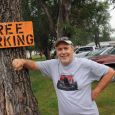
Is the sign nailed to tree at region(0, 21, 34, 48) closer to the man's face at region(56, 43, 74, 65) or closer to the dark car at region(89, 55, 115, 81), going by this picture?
the man's face at region(56, 43, 74, 65)

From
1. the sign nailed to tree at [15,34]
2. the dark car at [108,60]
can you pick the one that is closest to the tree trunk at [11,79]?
the sign nailed to tree at [15,34]

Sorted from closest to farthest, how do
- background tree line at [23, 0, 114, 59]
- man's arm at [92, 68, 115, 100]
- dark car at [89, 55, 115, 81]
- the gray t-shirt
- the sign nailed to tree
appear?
the gray t-shirt, man's arm at [92, 68, 115, 100], the sign nailed to tree, dark car at [89, 55, 115, 81], background tree line at [23, 0, 114, 59]

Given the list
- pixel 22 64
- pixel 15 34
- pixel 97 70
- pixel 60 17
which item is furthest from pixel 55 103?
pixel 60 17

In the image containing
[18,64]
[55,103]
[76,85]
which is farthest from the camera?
[55,103]

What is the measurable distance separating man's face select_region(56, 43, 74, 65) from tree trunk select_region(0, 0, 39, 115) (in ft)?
2.45

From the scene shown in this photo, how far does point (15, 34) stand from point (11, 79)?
1.93 feet

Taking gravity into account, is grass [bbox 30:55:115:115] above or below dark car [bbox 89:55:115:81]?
below

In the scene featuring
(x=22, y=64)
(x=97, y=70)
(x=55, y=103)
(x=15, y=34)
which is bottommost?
(x=55, y=103)

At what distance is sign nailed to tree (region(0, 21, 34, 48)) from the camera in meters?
4.91

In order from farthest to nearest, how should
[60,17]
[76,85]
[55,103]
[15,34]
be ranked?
[60,17] → [55,103] → [15,34] → [76,85]

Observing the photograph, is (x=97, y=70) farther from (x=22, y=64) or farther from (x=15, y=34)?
(x=15, y=34)

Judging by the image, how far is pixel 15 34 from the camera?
4.95 metres

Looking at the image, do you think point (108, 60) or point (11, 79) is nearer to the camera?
point (11, 79)

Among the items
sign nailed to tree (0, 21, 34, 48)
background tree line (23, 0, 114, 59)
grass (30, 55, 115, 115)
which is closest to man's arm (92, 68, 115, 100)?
sign nailed to tree (0, 21, 34, 48)
